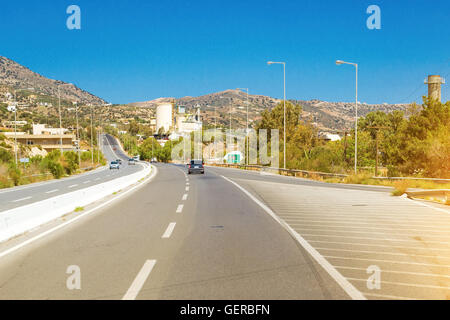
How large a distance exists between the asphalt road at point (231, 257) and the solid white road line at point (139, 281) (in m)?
0.01

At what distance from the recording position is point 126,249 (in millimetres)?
7699

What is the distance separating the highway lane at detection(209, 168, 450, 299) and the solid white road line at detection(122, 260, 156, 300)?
2.90 m

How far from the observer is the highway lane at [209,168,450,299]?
5461 mm

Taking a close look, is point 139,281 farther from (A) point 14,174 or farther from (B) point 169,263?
(A) point 14,174

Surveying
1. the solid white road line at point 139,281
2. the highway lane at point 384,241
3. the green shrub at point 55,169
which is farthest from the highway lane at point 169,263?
the green shrub at point 55,169

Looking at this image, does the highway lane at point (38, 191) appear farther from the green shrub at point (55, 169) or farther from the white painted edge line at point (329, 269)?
the white painted edge line at point (329, 269)

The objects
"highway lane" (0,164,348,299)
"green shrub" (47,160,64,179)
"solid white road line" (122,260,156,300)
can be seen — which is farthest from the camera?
"green shrub" (47,160,64,179)

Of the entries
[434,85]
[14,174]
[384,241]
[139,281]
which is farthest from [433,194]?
[434,85]

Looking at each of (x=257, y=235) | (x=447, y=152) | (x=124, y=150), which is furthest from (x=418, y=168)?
(x=124, y=150)

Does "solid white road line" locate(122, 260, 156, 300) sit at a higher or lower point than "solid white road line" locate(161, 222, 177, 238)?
higher

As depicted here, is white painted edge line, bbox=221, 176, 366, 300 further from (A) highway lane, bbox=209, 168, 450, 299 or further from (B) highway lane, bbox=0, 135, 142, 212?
(B) highway lane, bbox=0, 135, 142, 212

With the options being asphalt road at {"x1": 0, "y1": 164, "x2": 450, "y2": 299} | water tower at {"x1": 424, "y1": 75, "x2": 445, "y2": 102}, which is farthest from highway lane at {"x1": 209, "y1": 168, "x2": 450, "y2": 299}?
water tower at {"x1": 424, "y1": 75, "x2": 445, "y2": 102}
